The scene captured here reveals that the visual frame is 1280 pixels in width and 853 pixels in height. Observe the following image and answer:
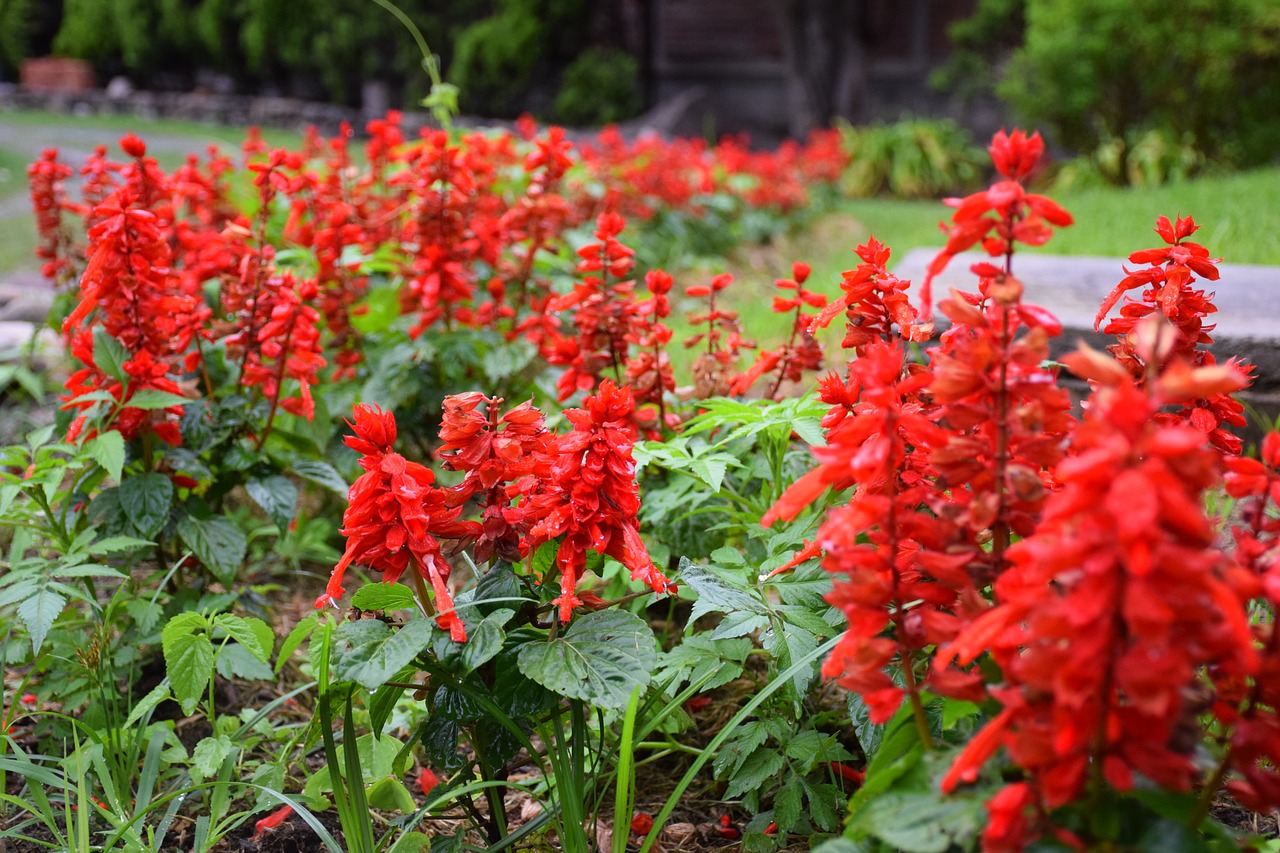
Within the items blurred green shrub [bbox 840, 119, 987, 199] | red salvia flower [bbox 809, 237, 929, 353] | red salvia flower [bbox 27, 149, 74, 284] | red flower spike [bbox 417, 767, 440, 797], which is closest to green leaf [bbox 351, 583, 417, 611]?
red flower spike [bbox 417, 767, 440, 797]

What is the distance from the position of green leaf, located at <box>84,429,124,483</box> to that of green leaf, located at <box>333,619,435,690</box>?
75 cm

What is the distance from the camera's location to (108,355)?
183 centimetres

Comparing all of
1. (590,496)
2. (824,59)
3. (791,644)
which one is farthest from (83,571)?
(824,59)

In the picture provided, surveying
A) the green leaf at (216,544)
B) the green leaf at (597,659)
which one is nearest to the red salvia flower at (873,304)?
the green leaf at (597,659)

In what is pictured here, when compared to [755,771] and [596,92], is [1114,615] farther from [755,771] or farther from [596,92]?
[596,92]

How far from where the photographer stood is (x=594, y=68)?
13.0m

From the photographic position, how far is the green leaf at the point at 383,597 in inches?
48.7

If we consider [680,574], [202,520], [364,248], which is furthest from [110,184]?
[680,574]

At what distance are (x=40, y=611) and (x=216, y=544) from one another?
41 cm

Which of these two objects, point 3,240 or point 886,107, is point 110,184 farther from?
point 886,107

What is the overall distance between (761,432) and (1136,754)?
1061 mm

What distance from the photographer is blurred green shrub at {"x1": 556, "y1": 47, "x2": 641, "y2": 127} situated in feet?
42.3

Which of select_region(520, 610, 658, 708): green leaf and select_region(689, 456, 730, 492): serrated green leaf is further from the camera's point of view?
select_region(689, 456, 730, 492): serrated green leaf

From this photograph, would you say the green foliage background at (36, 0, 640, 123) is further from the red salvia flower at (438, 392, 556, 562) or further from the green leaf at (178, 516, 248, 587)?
the red salvia flower at (438, 392, 556, 562)
